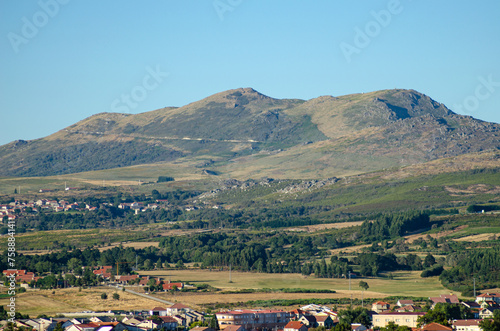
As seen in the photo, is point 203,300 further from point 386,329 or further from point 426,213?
point 426,213

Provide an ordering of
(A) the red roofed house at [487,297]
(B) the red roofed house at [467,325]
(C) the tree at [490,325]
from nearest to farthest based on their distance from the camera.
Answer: (C) the tree at [490,325] < (B) the red roofed house at [467,325] < (A) the red roofed house at [487,297]

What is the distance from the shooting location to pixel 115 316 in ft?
284

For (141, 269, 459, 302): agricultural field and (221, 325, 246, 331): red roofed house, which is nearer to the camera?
(221, 325, 246, 331): red roofed house

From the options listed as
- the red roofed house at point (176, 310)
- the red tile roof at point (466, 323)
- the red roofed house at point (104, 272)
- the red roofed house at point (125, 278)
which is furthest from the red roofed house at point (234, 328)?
the red roofed house at point (104, 272)

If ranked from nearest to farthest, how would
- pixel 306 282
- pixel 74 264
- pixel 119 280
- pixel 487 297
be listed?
pixel 487 297 → pixel 119 280 → pixel 306 282 → pixel 74 264

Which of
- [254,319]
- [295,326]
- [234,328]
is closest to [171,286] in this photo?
[254,319]

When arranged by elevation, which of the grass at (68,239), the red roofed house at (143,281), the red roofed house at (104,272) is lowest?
the red roofed house at (143,281)

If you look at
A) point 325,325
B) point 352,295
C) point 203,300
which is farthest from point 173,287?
point 325,325

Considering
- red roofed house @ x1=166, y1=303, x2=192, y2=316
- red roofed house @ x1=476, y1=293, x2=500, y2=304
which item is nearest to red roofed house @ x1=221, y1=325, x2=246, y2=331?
red roofed house @ x1=166, y1=303, x2=192, y2=316

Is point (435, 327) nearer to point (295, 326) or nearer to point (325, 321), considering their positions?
point (325, 321)

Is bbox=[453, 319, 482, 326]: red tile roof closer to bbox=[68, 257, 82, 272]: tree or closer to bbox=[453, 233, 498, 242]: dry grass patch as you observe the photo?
bbox=[68, 257, 82, 272]: tree

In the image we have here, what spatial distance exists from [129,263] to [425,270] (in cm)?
4689

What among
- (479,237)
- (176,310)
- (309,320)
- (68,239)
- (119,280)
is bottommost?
(309,320)

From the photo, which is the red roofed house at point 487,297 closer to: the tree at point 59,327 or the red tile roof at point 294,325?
the red tile roof at point 294,325
